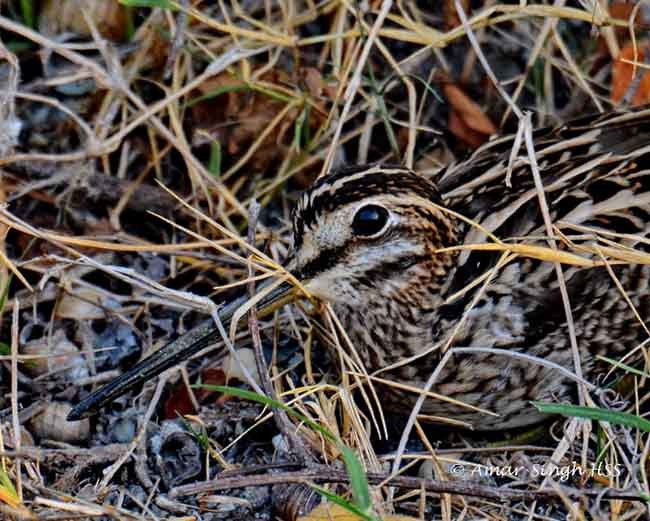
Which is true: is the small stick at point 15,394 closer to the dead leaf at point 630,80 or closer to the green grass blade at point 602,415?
the green grass blade at point 602,415

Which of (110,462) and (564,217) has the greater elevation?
(564,217)

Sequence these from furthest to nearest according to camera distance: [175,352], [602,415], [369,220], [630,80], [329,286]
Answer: [630,80] → [175,352] → [329,286] → [369,220] → [602,415]

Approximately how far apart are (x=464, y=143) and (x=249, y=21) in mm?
736

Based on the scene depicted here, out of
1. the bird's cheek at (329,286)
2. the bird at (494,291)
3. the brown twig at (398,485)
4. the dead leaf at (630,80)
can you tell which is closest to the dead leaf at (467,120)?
the dead leaf at (630,80)

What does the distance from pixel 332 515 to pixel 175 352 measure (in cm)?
60

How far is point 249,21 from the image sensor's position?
154 inches

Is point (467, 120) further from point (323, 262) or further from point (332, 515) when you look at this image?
point (332, 515)

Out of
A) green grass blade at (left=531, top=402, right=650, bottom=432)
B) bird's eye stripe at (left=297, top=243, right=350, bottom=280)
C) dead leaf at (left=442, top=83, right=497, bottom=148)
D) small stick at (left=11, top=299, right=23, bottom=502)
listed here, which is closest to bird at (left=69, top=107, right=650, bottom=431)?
bird's eye stripe at (left=297, top=243, right=350, bottom=280)

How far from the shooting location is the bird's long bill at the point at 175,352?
3.18 m

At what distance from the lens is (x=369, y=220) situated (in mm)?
2988

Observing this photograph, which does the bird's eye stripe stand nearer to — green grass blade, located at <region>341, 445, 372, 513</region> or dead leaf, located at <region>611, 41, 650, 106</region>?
green grass blade, located at <region>341, 445, 372, 513</region>

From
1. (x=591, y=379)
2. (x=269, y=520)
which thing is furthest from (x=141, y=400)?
(x=591, y=379)

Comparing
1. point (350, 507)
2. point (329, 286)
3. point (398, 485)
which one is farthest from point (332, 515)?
point (329, 286)

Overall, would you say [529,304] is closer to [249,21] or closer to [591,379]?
[591,379]
